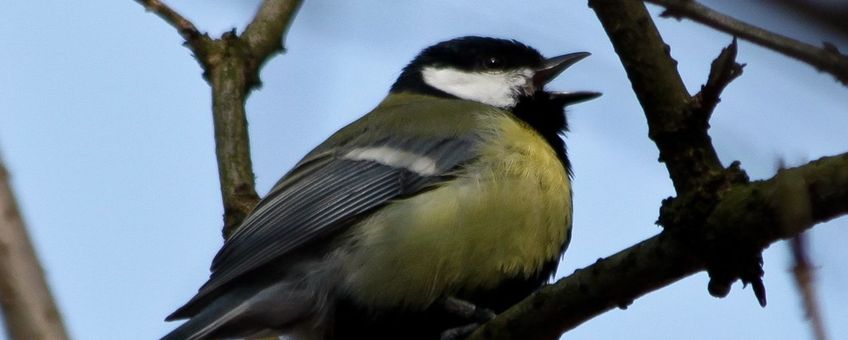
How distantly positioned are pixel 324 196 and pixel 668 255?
1.57 m

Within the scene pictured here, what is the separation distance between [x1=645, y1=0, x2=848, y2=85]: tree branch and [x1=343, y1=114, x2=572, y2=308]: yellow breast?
1.63 meters

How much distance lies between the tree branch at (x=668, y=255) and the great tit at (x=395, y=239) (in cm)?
77

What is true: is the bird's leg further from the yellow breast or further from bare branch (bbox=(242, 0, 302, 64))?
bare branch (bbox=(242, 0, 302, 64))

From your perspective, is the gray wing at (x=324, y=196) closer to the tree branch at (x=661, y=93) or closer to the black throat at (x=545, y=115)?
the black throat at (x=545, y=115)

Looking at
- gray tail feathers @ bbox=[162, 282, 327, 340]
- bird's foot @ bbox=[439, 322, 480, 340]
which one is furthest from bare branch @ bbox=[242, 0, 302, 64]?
bird's foot @ bbox=[439, 322, 480, 340]

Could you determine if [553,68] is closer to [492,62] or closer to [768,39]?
[492,62]

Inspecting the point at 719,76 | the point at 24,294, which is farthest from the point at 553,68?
the point at 24,294

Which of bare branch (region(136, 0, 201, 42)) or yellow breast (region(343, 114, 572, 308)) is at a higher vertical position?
bare branch (region(136, 0, 201, 42))

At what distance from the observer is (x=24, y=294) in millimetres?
1306

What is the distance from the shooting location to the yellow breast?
321cm

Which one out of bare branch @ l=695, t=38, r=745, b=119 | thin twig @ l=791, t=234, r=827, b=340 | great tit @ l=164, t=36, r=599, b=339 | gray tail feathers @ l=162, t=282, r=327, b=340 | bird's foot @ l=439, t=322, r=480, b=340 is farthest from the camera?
great tit @ l=164, t=36, r=599, b=339

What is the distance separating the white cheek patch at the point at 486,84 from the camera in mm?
4406

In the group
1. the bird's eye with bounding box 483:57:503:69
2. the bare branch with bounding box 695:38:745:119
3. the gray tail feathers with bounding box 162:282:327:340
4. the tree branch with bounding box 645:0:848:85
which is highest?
the bird's eye with bounding box 483:57:503:69

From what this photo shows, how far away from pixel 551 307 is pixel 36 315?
1.29 meters
